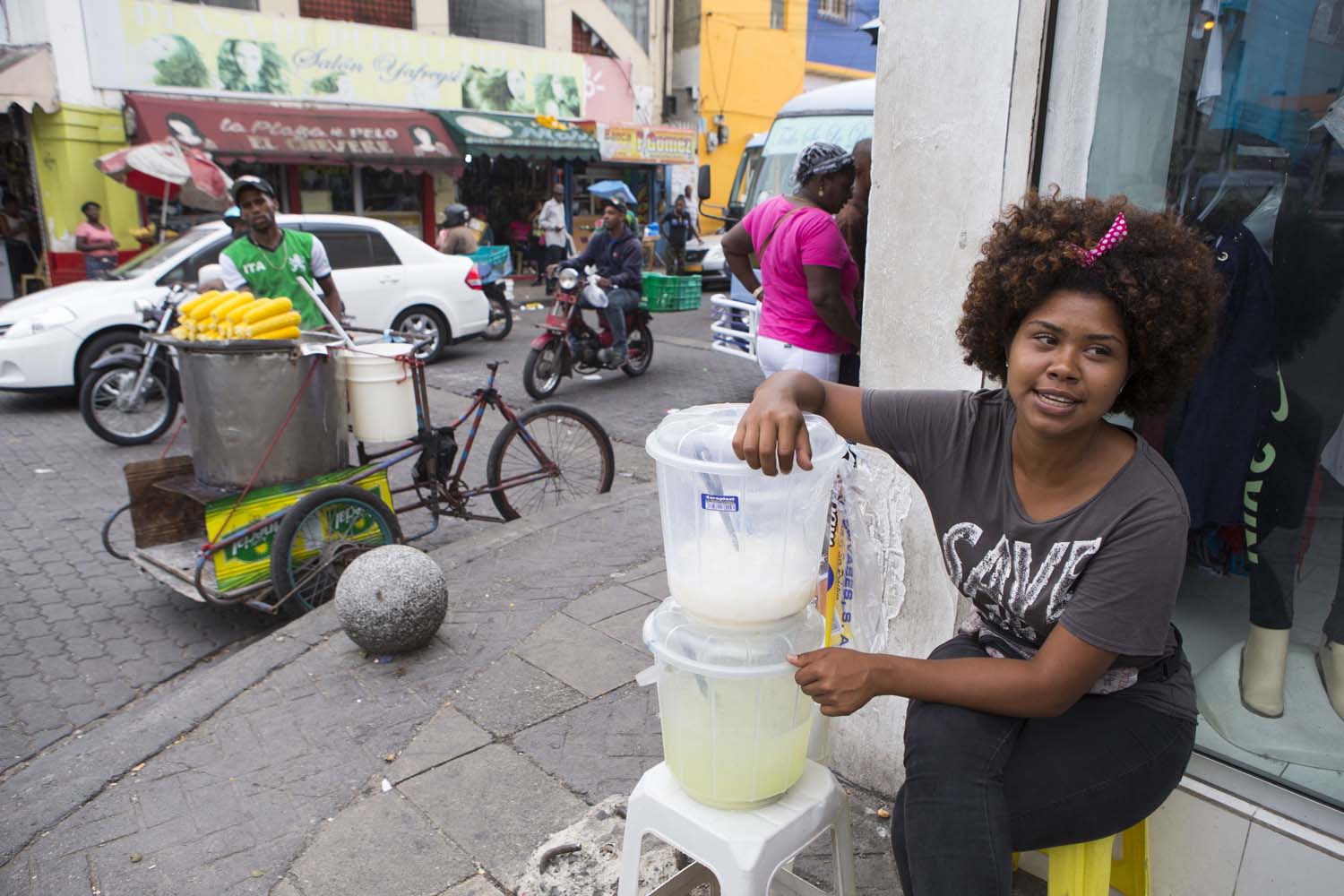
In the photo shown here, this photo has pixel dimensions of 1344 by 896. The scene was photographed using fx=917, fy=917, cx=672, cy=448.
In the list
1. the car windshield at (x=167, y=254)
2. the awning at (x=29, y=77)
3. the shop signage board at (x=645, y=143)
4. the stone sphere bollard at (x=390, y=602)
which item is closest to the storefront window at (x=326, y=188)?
the awning at (x=29, y=77)

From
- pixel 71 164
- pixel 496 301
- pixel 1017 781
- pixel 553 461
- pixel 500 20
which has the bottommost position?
pixel 553 461

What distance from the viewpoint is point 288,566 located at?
4.25 meters

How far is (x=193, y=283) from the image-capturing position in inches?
338

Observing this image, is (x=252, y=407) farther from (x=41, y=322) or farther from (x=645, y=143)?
(x=645, y=143)

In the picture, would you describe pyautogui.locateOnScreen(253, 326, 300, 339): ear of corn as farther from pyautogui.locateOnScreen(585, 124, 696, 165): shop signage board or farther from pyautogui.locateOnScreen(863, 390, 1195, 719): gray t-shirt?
pyautogui.locateOnScreen(585, 124, 696, 165): shop signage board

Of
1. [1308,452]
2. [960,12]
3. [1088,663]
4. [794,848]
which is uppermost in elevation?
[960,12]

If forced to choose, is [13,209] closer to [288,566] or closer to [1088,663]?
[288,566]

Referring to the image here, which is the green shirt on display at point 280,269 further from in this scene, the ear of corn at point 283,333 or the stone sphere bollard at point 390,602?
the stone sphere bollard at point 390,602

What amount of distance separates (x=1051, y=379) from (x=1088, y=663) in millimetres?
515

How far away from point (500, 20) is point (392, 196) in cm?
415

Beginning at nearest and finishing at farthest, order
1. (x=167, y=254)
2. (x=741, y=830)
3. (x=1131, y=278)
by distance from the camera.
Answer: (x=1131, y=278) → (x=741, y=830) → (x=167, y=254)

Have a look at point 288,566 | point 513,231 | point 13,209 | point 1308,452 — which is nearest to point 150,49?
point 13,209

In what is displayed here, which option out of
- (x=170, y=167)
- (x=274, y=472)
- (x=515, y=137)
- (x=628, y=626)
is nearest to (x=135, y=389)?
(x=274, y=472)

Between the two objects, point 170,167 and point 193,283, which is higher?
point 170,167
